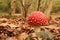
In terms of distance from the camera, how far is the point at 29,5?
108 inches

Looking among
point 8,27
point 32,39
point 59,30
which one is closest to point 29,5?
point 59,30

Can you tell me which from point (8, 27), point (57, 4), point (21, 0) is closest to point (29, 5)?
point (21, 0)

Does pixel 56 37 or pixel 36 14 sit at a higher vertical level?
pixel 36 14

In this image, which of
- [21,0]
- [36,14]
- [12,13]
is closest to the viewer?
[36,14]

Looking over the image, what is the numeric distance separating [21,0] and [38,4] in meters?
0.32

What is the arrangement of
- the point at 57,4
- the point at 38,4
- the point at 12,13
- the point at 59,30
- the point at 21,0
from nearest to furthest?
the point at 59,30
the point at 38,4
the point at 21,0
the point at 12,13
the point at 57,4

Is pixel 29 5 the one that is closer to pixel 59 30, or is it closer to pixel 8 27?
pixel 59 30

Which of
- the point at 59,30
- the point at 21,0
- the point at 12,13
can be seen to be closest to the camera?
the point at 59,30

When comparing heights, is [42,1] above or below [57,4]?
above

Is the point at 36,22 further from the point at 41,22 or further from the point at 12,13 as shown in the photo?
the point at 12,13

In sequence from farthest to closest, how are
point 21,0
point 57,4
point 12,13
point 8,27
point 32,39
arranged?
point 57,4 → point 12,13 → point 21,0 → point 8,27 → point 32,39

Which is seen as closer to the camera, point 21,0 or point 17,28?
point 17,28

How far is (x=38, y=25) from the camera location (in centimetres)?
154

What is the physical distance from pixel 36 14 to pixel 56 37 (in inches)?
8.3
